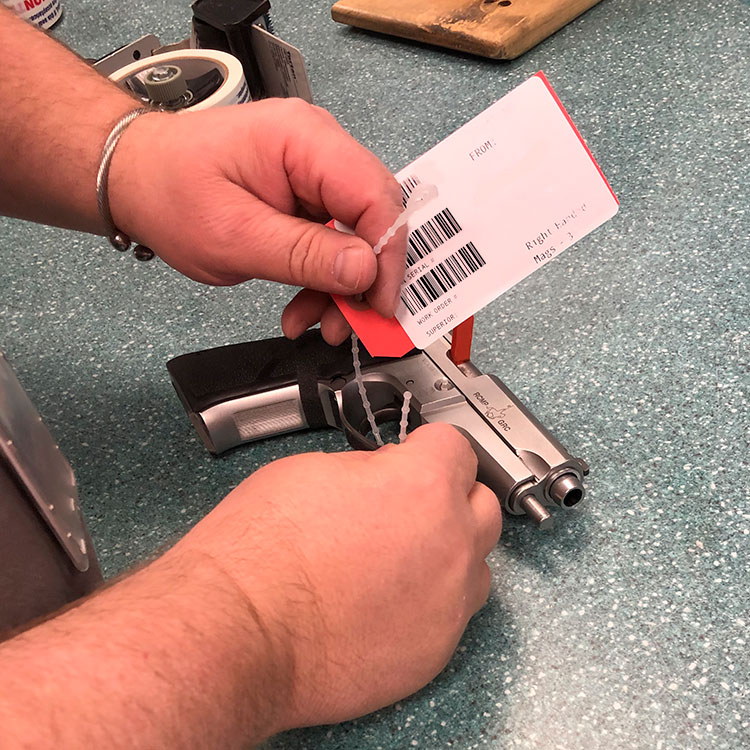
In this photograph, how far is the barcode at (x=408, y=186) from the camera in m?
0.41

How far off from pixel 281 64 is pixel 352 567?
0.59 metres

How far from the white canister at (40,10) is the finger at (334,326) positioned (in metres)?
0.66

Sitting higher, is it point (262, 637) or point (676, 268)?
point (262, 637)

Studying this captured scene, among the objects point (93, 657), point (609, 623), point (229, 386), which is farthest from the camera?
point (229, 386)

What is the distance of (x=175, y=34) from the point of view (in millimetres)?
944

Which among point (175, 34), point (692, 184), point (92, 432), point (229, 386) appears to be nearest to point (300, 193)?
point (229, 386)

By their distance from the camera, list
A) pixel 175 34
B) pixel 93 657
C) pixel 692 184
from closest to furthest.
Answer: pixel 93 657 < pixel 692 184 < pixel 175 34

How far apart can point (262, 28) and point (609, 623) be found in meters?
0.66

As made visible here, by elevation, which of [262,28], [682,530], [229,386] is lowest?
[682,530]

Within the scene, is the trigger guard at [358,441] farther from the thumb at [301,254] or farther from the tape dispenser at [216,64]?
the tape dispenser at [216,64]

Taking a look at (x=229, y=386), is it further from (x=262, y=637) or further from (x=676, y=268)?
(x=676, y=268)

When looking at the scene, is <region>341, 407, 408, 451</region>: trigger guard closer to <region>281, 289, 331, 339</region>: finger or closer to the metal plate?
<region>281, 289, 331, 339</region>: finger

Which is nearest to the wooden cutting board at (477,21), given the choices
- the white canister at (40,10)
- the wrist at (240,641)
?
the white canister at (40,10)

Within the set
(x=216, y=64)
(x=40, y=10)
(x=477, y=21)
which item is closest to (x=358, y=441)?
(x=216, y=64)
